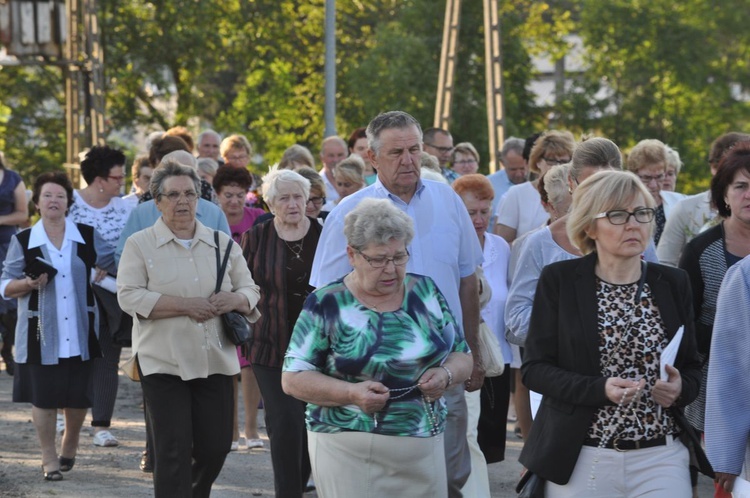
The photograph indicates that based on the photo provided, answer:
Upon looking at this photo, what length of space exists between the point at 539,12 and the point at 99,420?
32.3 metres

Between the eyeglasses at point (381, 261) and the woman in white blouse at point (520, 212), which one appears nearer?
the eyeglasses at point (381, 261)

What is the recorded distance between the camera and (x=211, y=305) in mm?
7883

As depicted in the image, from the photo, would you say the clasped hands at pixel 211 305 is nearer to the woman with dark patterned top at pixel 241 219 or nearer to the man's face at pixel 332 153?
the woman with dark patterned top at pixel 241 219

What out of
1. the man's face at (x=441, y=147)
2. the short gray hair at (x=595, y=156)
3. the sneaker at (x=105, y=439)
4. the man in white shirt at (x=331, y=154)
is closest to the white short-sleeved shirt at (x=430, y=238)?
the short gray hair at (x=595, y=156)

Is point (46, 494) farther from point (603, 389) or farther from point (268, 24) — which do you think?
→ point (268, 24)

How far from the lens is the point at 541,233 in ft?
22.0

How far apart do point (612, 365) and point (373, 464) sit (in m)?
0.97

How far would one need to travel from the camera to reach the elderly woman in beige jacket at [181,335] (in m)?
7.76

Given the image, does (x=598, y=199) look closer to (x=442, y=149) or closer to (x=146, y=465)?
(x=146, y=465)

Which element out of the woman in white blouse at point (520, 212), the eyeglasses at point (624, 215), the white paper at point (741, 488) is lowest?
the white paper at point (741, 488)

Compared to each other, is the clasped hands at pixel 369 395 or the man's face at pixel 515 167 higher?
the man's face at pixel 515 167

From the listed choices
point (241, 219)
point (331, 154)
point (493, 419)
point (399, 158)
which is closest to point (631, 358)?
point (399, 158)

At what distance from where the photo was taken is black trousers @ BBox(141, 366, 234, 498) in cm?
774

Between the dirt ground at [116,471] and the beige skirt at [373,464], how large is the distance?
12.3 ft
